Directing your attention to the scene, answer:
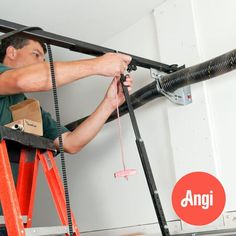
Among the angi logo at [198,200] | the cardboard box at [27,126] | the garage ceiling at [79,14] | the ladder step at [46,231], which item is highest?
the garage ceiling at [79,14]

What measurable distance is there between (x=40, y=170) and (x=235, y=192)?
1.36 m

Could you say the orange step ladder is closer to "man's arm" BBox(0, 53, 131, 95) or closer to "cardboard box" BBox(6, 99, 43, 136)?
"cardboard box" BBox(6, 99, 43, 136)

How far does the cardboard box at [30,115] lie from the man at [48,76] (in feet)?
0.18

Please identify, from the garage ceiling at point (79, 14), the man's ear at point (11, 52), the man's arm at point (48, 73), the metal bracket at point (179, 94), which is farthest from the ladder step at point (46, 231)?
the garage ceiling at point (79, 14)

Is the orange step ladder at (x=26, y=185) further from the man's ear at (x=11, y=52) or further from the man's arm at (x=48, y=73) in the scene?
the man's ear at (x=11, y=52)

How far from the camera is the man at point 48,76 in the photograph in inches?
54.9

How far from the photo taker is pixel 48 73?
4.63ft

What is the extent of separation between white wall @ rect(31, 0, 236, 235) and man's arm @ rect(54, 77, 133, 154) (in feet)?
0.80

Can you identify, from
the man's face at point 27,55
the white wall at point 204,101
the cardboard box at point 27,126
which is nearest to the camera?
the cardboard box at point 27,126

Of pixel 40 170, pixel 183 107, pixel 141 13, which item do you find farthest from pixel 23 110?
pixel 40 170

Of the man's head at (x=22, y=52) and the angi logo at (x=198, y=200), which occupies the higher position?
the man's head at (x=22, y=52)

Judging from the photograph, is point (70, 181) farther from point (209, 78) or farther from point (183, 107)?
point (209, 78)

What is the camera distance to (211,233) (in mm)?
1471

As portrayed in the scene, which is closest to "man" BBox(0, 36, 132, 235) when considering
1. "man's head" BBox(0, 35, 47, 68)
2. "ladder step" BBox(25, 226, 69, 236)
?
"man's head" BBox(0, 35, 47, 68)
